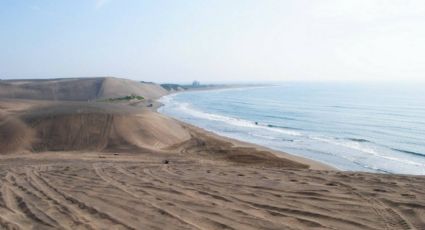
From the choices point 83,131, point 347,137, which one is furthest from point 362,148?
point 83,131

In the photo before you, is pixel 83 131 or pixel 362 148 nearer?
pixel 83 131

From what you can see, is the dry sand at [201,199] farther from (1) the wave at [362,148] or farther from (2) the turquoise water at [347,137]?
(1) the wave at [362,148]

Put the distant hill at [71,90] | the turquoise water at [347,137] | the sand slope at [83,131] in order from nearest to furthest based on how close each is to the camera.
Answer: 1. the sand slope at [83,131]
2. the turquoise water at [347,137]
3. the distant hill at [71,90]

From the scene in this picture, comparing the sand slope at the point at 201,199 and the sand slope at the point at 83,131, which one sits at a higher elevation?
the sand slope at the point at 201,199

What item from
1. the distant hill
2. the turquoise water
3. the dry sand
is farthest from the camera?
the distant hill

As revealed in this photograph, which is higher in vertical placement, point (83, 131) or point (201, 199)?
point (201, 199)

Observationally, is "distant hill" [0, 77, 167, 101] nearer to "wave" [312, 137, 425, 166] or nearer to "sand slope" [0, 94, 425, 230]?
"wave" [312, 137, 425, 166]

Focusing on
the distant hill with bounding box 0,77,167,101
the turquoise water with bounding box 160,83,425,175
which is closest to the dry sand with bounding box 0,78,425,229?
the turquoise water with bounding box 160,83,425,175

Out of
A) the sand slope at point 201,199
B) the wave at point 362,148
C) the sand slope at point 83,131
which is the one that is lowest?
the wave at point 362,148

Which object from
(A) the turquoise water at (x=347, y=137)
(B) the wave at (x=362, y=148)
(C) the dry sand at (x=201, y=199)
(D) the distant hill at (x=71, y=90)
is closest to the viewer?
(C) the dry sand at (x=201, y=199)

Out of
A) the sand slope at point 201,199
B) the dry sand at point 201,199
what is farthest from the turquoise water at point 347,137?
the sand slope at point 201,199

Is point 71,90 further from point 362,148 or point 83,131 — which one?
point 362,148
